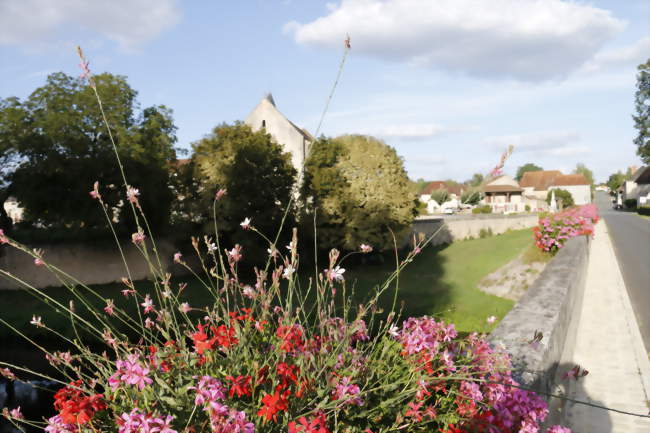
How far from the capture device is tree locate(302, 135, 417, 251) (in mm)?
19578

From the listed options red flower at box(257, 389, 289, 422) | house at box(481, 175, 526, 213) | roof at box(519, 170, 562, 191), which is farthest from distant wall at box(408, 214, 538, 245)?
roof at box(519, 170, 562, 191)

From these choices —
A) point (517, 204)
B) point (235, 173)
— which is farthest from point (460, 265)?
point (517, 204)

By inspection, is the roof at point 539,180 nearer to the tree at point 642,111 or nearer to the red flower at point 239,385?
the tree at point 642,111

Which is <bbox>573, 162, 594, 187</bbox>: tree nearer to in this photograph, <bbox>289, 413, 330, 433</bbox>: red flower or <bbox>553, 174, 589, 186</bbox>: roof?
<bbox>553, 174, 589, 186</bbox>: roof

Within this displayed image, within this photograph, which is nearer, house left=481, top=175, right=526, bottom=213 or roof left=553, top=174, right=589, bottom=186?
house left=481, top=175, right=526, bottom=213

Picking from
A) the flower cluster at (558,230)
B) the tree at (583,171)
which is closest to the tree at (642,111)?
the flower cluster at (558,230)

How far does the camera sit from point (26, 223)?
20109 millimetres

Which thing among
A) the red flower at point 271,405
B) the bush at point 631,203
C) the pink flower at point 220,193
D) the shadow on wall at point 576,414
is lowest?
the shadow on wall at point 576,414

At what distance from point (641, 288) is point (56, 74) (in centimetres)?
2220

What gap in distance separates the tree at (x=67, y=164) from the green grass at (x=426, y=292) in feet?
10.3

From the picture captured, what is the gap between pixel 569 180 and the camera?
301ft

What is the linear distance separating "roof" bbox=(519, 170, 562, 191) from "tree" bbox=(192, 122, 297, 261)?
8007cm

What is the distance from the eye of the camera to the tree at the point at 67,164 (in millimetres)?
17109

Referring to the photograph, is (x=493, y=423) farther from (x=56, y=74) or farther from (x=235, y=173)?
(x=56, y=74)
